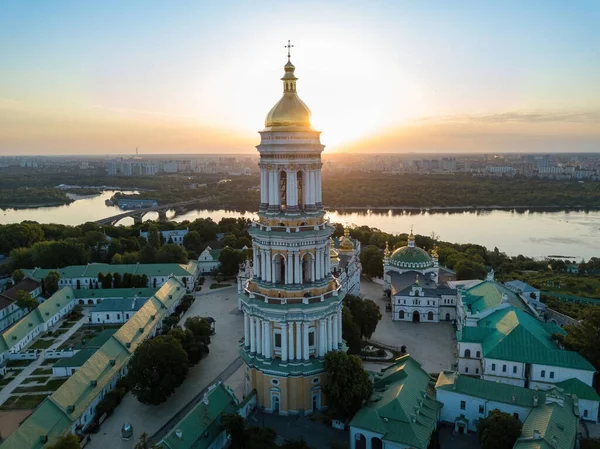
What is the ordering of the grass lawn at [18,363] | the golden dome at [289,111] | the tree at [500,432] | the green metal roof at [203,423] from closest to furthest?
the green metal roof at [203,423], the tree at [500,432], the golden dome at [289,111], the grass lawn at [18,363]

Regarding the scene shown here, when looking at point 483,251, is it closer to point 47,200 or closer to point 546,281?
point 546,281

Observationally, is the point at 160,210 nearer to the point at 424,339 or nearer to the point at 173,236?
the point at 173,236

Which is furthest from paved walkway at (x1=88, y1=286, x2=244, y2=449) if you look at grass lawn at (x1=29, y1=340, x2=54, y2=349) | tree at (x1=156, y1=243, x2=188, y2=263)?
tree at (x1=156, y1=243, x2=188, y2=263)

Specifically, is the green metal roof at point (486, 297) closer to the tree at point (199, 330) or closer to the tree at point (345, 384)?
the tree at point (345, 384)

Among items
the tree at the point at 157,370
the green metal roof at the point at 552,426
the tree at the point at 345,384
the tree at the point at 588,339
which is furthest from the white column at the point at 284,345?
the tree at the point at 588,339

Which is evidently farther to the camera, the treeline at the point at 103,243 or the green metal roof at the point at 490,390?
the treeline at the point at 103,243

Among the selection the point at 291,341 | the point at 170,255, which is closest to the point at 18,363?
the point at 291,341

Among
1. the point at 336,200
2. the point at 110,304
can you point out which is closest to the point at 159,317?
the point at 110,304
